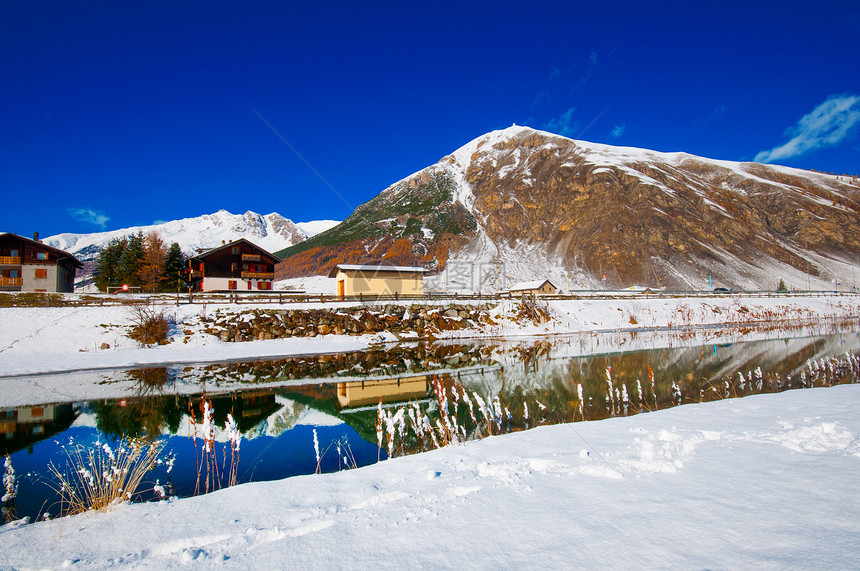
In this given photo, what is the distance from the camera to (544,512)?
207 inches

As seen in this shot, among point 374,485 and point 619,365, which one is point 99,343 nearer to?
point 374,485


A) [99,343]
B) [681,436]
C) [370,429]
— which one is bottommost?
[370,429]

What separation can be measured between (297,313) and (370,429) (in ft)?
87.9

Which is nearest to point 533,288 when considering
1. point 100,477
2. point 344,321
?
point 344,321

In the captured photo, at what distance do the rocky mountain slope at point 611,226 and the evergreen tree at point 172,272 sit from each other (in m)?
59.4

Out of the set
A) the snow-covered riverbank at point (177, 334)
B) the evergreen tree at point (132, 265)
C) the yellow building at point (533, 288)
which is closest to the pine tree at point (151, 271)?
Result: the evergreen tree at point (132, 265)

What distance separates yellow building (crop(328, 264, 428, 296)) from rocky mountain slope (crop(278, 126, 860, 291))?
49290mm

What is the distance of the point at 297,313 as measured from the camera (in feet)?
125

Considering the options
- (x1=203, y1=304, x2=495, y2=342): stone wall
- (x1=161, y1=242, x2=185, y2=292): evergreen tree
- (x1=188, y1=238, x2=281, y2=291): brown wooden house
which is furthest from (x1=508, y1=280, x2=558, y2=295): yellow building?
(x1=161, y1=242, x2=185, y2=292): evergreen tree

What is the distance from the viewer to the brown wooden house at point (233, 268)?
204 ft

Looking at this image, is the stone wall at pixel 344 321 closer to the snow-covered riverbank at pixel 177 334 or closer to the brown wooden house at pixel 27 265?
the snow-covered riverbank at pixel 177 334

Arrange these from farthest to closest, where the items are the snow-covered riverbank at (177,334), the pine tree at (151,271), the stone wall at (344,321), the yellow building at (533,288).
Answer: the yellow building at (533,288)
the pine tree at (151,271)
the stone wall at (344,321)
the snow-covered riverbank at (177,334)

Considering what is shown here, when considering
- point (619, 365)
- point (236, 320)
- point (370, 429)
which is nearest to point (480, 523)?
point (370, 429)

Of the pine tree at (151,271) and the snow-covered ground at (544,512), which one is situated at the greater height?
the pine tree at (151,271)
